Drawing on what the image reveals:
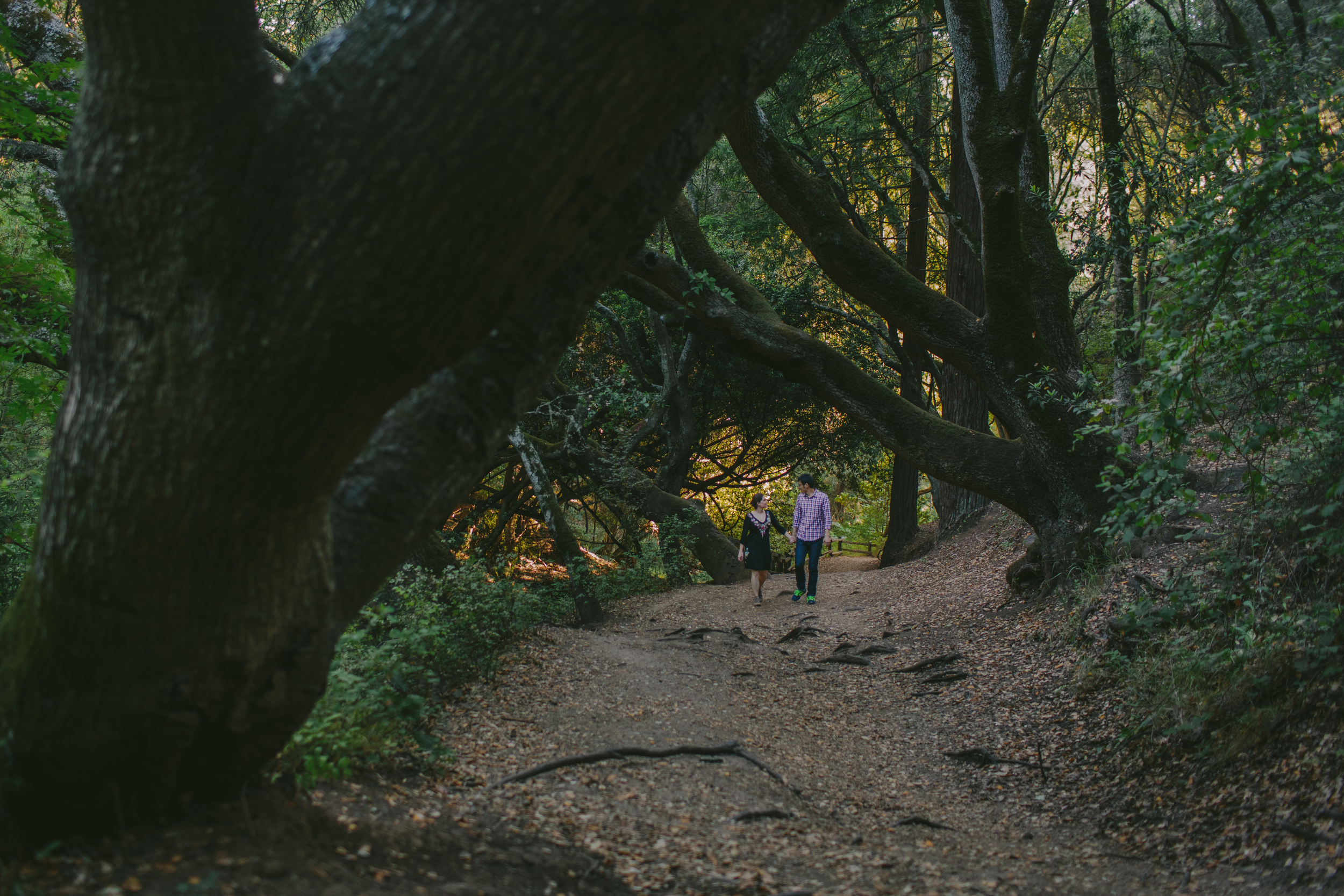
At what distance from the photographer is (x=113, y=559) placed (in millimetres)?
2166

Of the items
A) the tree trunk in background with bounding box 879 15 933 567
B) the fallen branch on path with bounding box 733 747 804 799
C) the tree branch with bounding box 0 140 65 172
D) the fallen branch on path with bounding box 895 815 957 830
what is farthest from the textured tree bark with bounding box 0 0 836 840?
the tree trunk in background with bounding box 879 15 933 567

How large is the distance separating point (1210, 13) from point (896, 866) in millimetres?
13952

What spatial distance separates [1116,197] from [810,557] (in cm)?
587

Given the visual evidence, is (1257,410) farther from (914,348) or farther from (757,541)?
(914,348)

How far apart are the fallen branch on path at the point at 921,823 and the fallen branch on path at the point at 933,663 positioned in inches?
121

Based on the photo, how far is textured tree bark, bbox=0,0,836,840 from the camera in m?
1.95

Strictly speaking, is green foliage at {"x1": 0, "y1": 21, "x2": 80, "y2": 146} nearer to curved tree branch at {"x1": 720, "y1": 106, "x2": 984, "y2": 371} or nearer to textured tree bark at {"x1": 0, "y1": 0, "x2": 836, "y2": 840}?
textured tree bark at {"x1": 0, "y1": 0, "x2": 836, "y2": 840}

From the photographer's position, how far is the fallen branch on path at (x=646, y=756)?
14.3 ft

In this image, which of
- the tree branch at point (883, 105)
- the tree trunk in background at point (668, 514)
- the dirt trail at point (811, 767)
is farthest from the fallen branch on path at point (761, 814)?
the tree trunk in background at point (668, 514)

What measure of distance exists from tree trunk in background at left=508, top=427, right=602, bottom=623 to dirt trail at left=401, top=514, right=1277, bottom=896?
125 centimetres

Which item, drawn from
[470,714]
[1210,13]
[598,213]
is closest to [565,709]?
[470,714]

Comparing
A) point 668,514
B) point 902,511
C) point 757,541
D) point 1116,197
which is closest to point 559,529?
point 757,541

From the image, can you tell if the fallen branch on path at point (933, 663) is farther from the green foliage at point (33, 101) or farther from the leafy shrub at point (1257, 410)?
the green foliage at point (33, 101)

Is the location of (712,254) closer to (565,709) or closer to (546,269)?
(565,709)
